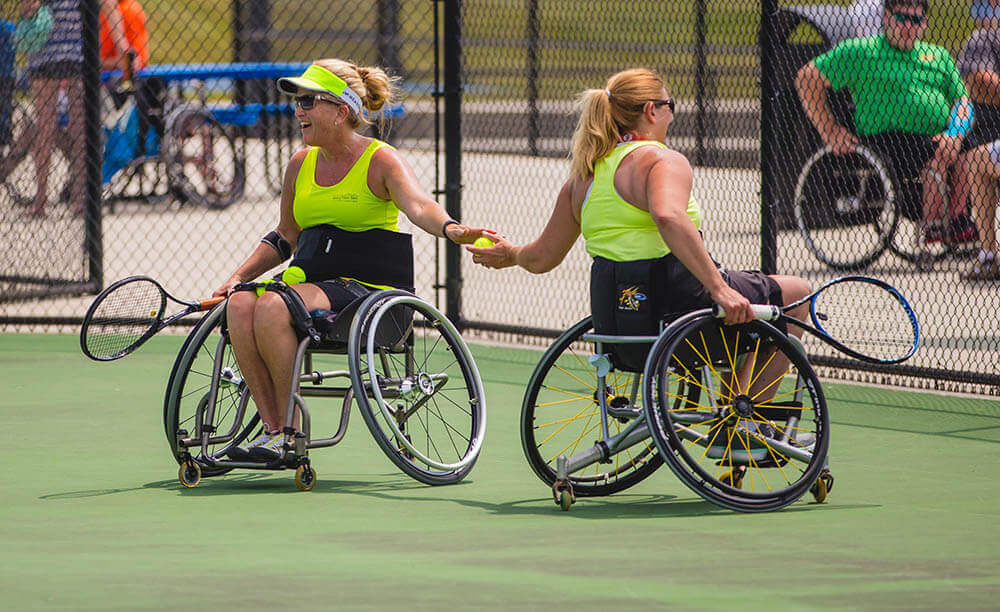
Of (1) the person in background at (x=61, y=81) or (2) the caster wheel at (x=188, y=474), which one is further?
(1) the person in background at (x=61, y=81)

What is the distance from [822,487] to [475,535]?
3.56 ft

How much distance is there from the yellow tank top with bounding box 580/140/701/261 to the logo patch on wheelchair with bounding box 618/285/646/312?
0.31 feet

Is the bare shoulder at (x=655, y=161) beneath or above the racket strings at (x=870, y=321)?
above

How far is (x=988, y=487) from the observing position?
5266 mm

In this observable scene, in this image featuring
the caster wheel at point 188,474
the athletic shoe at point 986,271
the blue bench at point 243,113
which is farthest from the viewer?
the blue bench at point 243,113

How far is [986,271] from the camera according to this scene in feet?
30.4

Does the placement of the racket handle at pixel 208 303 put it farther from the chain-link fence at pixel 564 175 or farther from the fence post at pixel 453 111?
the fence post at pixel 453 111

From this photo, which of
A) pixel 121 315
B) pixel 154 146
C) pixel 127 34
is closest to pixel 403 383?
pixel 121 315

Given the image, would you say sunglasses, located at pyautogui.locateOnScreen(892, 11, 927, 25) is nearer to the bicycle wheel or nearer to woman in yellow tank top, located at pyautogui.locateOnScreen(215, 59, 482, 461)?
woman in yellow tank top, located at pyautogui.locateOnScreen(215, 59, 482, 461)

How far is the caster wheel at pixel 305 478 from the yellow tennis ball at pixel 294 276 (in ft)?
2.06

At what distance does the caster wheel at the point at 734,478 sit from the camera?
4957 millimetres

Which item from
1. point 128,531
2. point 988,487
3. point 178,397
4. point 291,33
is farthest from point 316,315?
point 291,33

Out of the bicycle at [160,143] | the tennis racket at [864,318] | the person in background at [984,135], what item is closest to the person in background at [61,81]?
the bicycle at [160,143]

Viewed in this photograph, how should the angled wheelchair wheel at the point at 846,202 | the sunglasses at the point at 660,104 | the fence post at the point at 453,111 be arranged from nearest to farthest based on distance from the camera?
the sunglasses at the point at 660,104 → the fence post at the point at 453,111 → the angled wheelchair wheel at the point at 846,202
